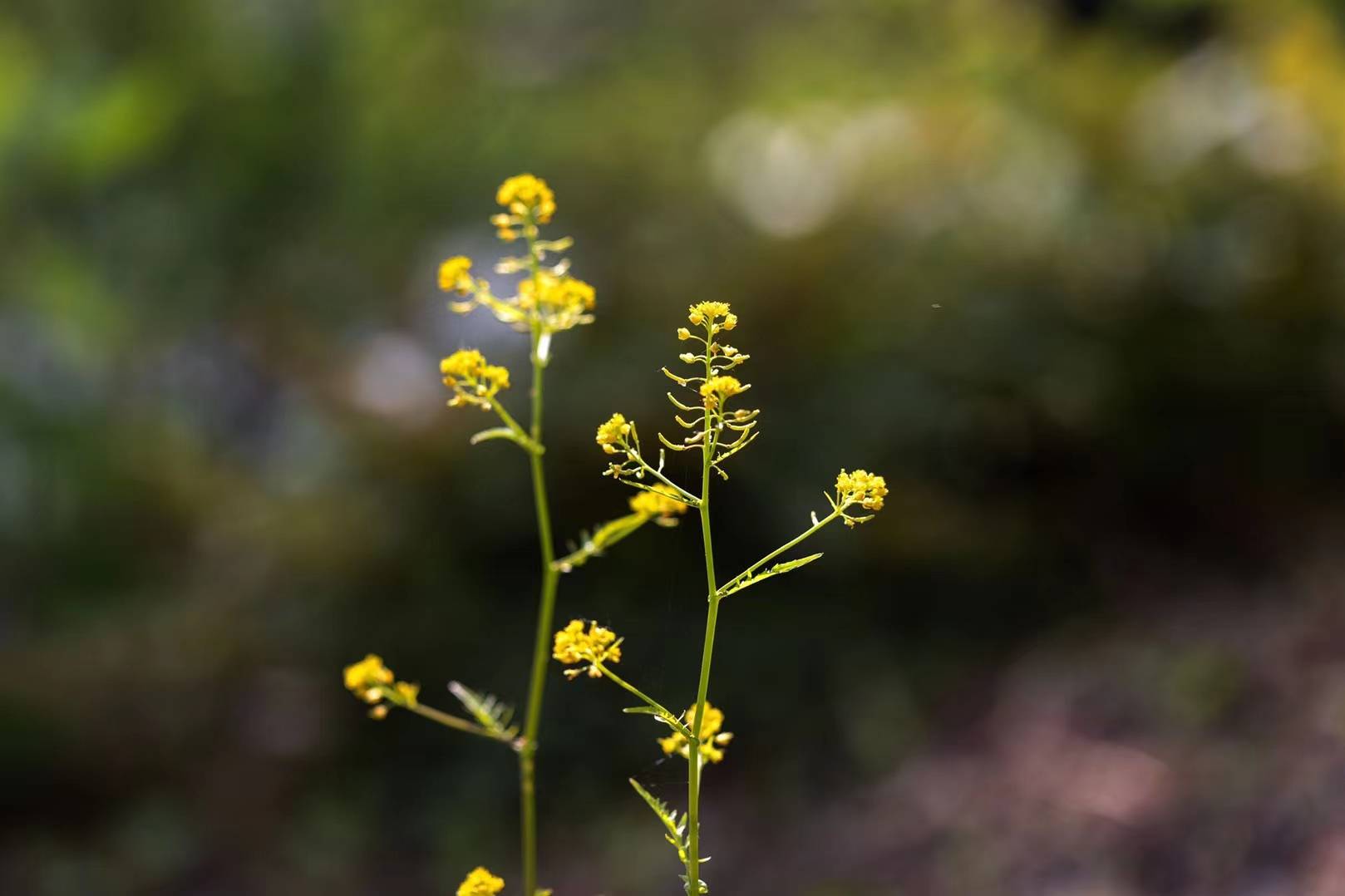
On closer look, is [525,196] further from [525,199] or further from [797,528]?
[797,528]

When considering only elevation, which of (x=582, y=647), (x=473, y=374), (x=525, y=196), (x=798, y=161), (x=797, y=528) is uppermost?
(x=798, y=161)

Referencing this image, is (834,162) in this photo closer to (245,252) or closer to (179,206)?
(245,252)

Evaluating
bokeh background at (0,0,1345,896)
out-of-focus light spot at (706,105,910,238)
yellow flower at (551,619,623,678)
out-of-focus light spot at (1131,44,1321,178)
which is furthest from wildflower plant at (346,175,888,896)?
out-of-focus light spot at (1131,44,1321,178)

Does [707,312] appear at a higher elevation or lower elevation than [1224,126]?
lower

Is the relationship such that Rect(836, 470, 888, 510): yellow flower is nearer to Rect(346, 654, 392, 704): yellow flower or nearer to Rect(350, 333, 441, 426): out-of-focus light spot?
Rect(346, 654, 392, 704): yellow flower

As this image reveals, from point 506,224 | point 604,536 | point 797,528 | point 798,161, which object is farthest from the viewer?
point 798,161

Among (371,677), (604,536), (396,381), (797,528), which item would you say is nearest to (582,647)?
(604,536)

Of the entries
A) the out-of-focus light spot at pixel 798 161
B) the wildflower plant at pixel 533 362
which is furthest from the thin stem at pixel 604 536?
the out-of-focus light spot at pixel 798 161
